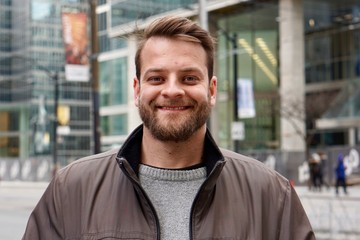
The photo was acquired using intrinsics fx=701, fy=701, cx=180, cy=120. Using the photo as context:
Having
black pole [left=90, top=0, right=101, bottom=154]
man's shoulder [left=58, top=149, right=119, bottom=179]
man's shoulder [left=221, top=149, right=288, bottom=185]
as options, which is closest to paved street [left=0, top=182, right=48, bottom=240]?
black pole [left=90, top=0, right=101, bottom=154]

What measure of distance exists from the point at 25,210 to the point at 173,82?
22968 mm

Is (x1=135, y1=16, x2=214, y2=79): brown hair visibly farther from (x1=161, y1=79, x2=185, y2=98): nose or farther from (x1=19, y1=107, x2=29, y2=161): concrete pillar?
(x1=19, y1=107, x2=29, y2=161): concrete pillar

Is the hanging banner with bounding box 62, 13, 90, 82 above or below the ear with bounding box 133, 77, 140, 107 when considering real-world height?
above

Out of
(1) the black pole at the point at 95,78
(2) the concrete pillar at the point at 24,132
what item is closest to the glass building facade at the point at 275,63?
(1) the black pole at the point at 95,78

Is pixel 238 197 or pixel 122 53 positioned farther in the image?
pixel 122 53

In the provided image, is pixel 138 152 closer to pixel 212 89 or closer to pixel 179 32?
pixel 212 89

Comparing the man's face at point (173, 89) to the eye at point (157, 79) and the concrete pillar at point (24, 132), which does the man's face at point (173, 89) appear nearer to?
the eye at point (157, 79)

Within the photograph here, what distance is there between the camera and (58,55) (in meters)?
92.1

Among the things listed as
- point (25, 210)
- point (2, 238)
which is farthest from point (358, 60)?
point (2, 238)

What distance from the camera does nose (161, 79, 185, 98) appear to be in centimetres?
247

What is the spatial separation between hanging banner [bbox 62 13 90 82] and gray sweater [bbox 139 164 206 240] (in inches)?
873

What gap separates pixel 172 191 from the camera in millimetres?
2527

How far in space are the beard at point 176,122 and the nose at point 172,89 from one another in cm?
4

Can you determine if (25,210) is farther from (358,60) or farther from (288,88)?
(358,60)
